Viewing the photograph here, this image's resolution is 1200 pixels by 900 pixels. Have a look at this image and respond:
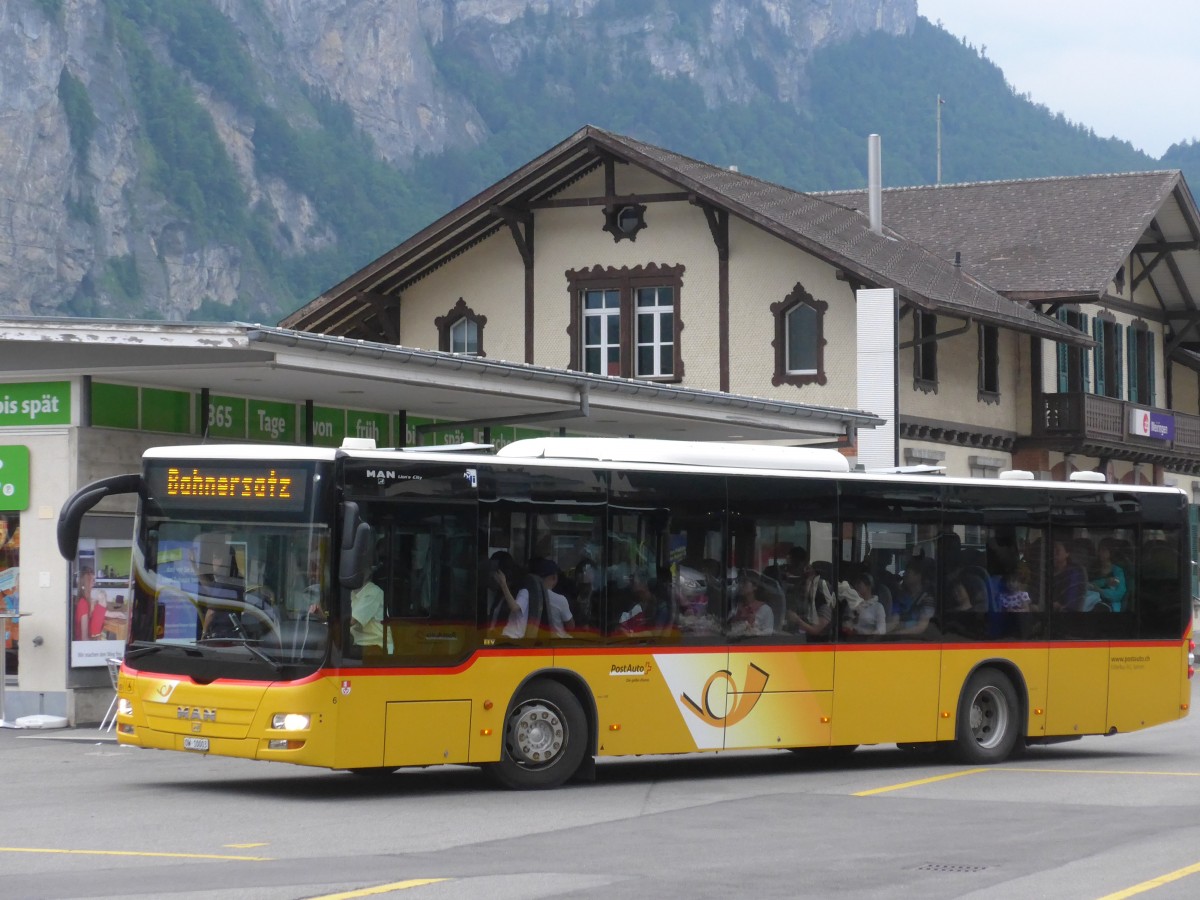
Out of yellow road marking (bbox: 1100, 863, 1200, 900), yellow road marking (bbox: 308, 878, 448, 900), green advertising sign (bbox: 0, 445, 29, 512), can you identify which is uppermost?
green advertising sign (bbox: 0, 445, 29, 512)

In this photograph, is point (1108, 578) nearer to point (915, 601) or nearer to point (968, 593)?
point (968, 593)

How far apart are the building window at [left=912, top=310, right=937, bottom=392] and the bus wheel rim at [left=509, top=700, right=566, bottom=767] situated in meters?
22.9

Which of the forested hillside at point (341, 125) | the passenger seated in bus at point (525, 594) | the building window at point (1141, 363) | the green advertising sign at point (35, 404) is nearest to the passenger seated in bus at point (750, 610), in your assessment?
the passenger seated in bus at point (525, 594)

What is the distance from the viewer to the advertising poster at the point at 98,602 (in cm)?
2169

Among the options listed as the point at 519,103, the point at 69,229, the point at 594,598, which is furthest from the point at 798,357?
the point at 519,103

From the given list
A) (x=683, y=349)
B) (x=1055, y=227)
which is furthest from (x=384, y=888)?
(x=1055, y=227)

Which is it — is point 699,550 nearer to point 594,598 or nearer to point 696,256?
point 594,598

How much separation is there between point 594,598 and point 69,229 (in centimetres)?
11349

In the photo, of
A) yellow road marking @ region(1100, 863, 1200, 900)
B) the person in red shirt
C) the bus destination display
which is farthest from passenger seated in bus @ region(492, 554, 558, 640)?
the person in red shirt

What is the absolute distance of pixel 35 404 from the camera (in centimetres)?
2200

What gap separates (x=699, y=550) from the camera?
16672mm

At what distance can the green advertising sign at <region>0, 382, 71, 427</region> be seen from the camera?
860 inches

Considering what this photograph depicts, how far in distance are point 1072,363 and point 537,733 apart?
100 ft

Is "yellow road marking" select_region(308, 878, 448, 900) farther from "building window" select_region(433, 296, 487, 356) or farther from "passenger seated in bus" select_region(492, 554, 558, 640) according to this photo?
"building window" select_region(433, 296, 487, 356)
